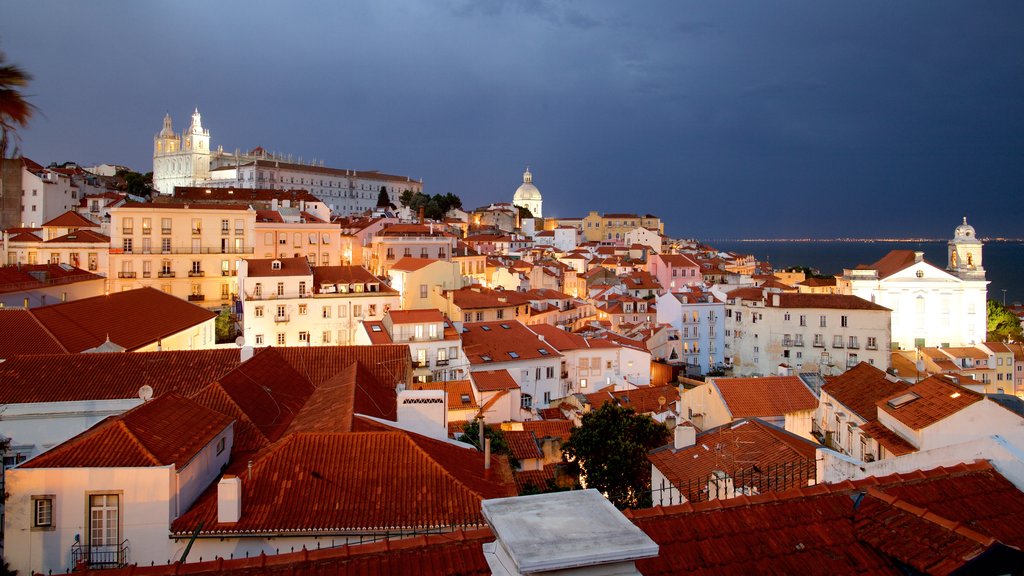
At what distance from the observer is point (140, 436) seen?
9.48 metres

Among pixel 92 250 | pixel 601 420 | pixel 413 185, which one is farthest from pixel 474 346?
pixel 413 185

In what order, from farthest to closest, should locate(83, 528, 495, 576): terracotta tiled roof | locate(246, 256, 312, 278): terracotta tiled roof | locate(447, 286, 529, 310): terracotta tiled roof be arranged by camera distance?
locate(447, 286, 529, 310): terracotta tiled roof → locate(246, 256, 312, 278): terracotta tiled roof → locate(83, 528, 495, 576): terracotta tiled roof

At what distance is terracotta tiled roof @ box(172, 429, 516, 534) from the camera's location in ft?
29.9

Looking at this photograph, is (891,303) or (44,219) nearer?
(891,303)

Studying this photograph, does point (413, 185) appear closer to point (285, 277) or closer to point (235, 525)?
point (285, 277)

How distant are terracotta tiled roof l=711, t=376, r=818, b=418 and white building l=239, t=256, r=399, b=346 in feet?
73.5

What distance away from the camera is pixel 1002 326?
6475 centimetres

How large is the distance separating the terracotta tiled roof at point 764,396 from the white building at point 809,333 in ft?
81.8

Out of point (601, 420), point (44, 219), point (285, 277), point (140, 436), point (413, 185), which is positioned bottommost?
point (601, 420)

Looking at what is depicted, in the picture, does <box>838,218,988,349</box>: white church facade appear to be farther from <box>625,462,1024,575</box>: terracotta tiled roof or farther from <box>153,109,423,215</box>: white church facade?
<box>153,109,423,215</box>: white church facade

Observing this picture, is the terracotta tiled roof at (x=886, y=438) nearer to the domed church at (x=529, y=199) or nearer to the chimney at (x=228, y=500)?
the chimney at (x=228, y=500)

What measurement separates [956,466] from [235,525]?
8207mm

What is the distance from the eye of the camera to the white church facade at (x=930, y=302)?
181 ft

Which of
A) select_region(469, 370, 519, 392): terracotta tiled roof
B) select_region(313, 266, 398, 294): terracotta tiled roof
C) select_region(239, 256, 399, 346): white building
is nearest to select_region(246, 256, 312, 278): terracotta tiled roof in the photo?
select_region(239, 256, 399, 346): white building
